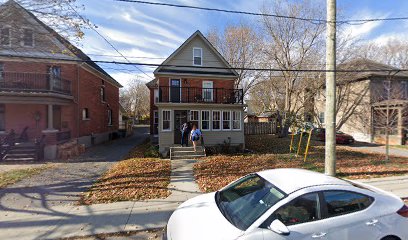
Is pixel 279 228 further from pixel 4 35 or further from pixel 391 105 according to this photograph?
pixel 391 105

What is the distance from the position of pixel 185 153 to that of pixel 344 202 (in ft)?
37.3

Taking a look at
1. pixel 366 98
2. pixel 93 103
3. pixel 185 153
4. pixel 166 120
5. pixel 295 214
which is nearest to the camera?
pixel 295 214

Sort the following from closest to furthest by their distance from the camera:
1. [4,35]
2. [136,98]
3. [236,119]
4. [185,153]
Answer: [4,35]
[185,153]
[236,119]
[136,98]

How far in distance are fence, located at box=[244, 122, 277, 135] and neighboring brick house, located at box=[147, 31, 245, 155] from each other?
42.7ft

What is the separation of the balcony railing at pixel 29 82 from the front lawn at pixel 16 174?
6.12 metres

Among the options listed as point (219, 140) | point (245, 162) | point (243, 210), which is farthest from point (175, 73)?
point (243, 210)

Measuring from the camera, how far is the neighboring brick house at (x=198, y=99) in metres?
15.8

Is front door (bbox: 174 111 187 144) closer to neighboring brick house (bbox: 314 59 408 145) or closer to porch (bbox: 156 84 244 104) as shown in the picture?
porch (bbox: 156 84 244 104)

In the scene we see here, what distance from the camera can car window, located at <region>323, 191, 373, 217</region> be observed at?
3.24 meters

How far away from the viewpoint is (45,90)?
14.7 metres

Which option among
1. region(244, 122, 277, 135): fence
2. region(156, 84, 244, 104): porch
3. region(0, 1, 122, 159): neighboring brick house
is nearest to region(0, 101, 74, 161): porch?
region(0, 1, 122, 159): neighboring brick house

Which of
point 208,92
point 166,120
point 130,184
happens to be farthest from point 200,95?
point 130,184

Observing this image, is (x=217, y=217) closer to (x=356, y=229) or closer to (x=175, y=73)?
(x=356, y=229)

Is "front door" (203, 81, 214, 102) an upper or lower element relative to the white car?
upper
